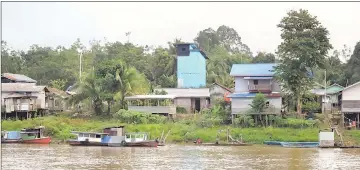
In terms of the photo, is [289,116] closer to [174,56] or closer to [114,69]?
[114,69]

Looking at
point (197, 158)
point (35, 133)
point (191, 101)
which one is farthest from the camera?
point (191, 101)

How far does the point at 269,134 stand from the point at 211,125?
511 cm

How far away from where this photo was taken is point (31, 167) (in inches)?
1086

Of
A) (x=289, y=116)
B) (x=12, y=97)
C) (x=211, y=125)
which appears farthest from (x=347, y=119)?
(x=12, y=97)

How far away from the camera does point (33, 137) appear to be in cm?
4309

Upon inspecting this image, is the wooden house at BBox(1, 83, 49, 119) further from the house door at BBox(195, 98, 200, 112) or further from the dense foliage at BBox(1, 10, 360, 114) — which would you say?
the house door at BBox(195, 98, 200, 112)

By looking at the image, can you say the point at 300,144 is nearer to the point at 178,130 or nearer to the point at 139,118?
the point at 178,130

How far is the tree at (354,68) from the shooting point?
56.9 m

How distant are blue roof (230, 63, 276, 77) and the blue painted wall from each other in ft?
35.0

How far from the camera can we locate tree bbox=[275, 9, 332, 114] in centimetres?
4562

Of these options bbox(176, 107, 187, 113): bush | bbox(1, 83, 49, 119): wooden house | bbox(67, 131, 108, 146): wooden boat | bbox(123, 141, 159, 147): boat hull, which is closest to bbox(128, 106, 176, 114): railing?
bbox(176, 107, 187, 113): bush

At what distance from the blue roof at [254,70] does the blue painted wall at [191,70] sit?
1066 cm

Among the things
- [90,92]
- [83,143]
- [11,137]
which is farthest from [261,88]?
[11,137]

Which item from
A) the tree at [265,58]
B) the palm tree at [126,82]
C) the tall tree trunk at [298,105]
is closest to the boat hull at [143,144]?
the palm tree at [126,82]
